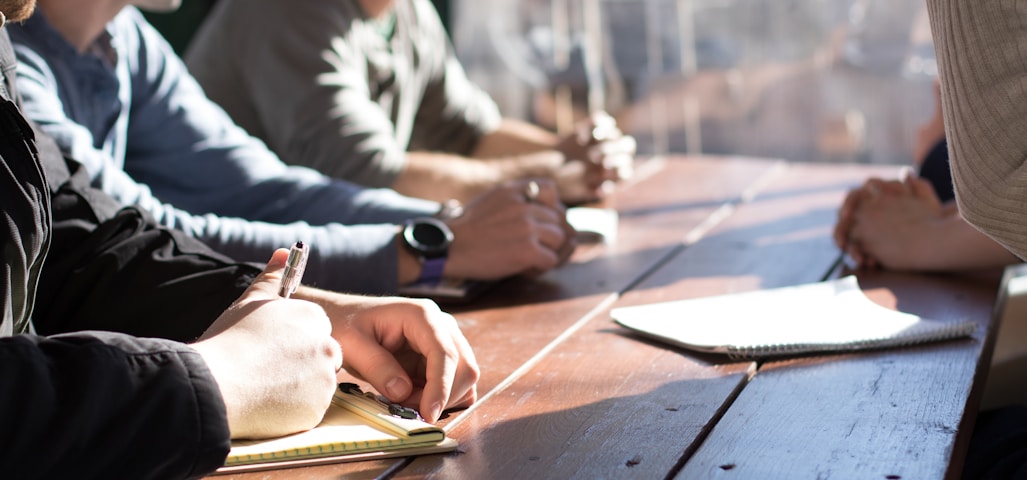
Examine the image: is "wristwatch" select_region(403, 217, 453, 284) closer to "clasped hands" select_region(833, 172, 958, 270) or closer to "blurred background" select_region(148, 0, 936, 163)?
"clasped hands" select_region(833, 172, 958, 270)

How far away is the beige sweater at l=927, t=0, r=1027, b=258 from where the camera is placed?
89 cm

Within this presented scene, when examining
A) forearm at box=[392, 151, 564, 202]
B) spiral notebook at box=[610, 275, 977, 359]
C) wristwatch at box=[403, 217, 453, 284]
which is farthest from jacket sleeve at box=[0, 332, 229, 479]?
forearm at box=[392, 151, 564, 202]

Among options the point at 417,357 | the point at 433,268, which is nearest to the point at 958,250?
the point at 433,268

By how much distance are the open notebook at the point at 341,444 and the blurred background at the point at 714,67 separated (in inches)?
136

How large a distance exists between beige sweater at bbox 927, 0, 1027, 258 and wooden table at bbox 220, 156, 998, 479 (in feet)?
0.54

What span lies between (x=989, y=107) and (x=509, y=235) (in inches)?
27.1

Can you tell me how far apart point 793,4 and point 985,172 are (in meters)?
3.52

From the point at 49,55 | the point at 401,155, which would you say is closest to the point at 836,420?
the point at 49,55

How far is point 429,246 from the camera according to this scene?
1438mm

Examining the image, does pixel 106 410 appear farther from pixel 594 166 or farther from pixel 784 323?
pixel 594 166

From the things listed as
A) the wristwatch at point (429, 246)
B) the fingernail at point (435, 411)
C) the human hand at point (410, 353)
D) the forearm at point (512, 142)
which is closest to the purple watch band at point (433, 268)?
the wristwatch at point (429, 246)

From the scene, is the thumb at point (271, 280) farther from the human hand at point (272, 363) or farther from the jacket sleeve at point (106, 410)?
the jacket sleeve at point (106, 410)

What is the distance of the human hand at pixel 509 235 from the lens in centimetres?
143

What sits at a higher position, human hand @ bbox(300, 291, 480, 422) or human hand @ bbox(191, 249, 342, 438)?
human hand @ bbox(191, 249, 342, 438)
